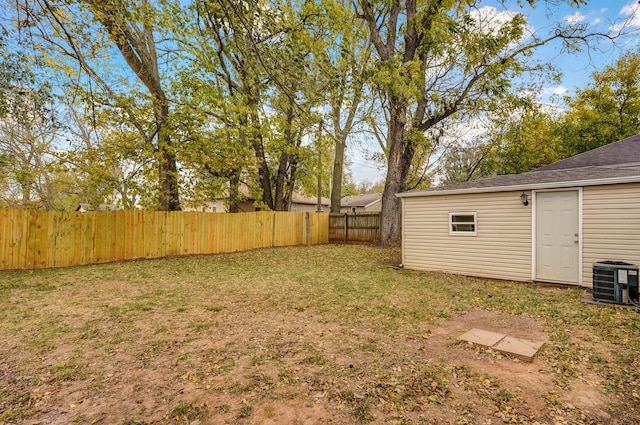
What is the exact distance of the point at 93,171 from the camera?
29.7 ft

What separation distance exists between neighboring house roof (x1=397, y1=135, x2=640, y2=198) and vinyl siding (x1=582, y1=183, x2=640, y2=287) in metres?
0.20

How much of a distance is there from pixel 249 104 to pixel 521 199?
8983mm

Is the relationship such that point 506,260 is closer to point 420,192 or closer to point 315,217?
point 420,192

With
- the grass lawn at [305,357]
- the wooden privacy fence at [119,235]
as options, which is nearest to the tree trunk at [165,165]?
the wooden privacy fence at [119,235]

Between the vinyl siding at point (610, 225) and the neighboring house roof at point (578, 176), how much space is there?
0.20 metres

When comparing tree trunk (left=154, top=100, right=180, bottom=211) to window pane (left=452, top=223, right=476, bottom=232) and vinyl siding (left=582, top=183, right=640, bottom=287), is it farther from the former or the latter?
vinyl siding (left=582, top=183, right=640, bottom=287)

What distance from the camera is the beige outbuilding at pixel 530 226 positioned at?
18.5 ft

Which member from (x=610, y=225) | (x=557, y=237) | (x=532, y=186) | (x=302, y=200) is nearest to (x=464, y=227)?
(x=532, y=186)

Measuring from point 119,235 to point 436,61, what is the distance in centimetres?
1228

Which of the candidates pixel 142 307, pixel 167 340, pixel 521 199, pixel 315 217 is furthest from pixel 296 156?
pixel 167 340

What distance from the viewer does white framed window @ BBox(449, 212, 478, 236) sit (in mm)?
7304

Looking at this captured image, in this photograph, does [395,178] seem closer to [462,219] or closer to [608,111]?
[462,219]

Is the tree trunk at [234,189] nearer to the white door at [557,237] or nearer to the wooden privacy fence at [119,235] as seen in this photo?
the wooden privacy fence at [119,235]

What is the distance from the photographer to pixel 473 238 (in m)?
7.34
